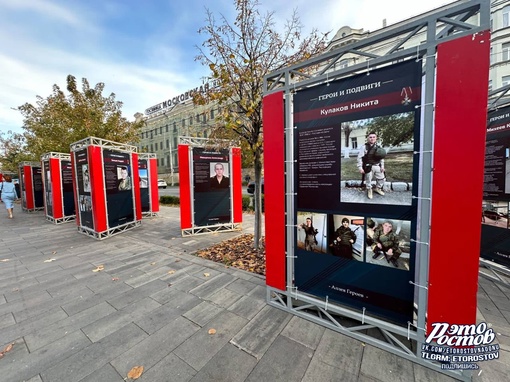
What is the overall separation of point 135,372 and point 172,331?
1.91ft

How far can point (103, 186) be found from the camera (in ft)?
22.3

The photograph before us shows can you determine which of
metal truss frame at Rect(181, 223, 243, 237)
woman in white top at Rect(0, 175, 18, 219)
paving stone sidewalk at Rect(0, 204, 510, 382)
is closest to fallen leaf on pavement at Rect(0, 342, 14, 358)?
paving stone sidewalk at Rect(0, 204, 510, 382)

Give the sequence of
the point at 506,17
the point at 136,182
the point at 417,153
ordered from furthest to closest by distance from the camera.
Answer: the point at 506,17, the point at 136,182, the point at 417,153

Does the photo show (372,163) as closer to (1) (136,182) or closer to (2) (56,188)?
(1) (136,182)

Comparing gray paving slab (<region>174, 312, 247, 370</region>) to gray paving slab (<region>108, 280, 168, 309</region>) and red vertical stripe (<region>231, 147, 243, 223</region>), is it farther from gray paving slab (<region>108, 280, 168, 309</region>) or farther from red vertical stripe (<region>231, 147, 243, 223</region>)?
red vertical stripe (<region>231, 147, 243, 223</region>)

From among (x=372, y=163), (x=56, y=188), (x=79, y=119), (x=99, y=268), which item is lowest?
(x=99, y=268)

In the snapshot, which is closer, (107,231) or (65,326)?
(65,326)

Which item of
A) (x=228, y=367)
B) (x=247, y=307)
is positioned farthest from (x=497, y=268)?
(x=228, y=367)

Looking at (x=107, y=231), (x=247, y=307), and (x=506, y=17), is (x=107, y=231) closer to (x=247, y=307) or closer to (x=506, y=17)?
(x=247, y=307)

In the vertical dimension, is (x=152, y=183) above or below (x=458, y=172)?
below

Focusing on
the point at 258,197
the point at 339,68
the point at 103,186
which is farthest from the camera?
the point at 339,68

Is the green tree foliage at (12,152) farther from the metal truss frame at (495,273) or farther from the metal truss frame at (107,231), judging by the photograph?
the metal truss frame at (495,273)

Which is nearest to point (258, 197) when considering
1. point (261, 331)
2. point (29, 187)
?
point (261, 331)

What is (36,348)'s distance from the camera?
2336 mm
